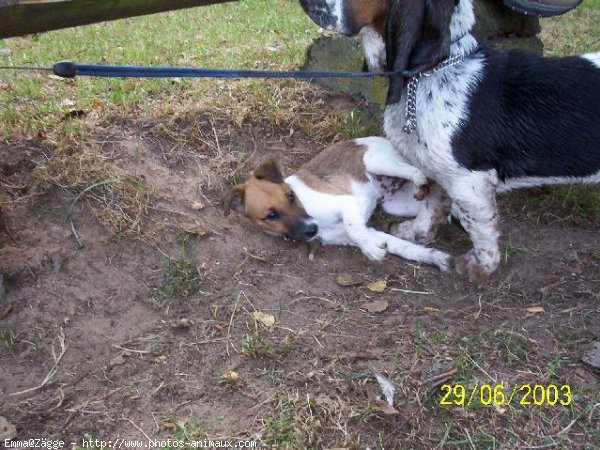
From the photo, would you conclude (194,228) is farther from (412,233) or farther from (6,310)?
(412,233)

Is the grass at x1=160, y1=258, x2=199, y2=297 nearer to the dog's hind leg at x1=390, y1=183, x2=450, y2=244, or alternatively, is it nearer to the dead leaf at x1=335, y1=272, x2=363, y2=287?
the dead leaf at x1=335, y1=272, x2=363, y2=287

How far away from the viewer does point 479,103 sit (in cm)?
345

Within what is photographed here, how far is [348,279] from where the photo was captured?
378 cm

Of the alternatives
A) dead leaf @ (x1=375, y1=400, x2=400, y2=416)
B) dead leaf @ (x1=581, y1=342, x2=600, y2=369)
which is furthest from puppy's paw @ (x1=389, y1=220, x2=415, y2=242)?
dead leaf @ (x1=375, y1=400, x2=400, y2=416)

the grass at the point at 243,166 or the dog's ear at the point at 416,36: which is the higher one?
the dog's ear at the point at 416,36

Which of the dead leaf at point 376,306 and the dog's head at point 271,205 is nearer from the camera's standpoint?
the dead leaf at point 376,306

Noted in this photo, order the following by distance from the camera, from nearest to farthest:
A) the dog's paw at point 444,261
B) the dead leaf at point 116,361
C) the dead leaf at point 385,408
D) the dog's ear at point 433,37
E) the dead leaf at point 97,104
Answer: the dead leaf at point 385,408
the dead leaf at point 116,361
the dog's ear at point 433,37
the dog's paw at point 444,261
the dead leaf at point 97,104

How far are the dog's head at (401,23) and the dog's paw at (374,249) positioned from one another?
40.1 inches

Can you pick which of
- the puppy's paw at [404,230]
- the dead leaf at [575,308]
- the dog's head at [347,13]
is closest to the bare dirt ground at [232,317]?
the dead leaf at [575,308]

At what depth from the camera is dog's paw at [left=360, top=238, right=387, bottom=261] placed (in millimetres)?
3974

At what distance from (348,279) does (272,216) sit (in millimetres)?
736

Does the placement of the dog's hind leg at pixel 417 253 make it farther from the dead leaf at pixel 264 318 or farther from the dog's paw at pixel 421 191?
the dead leaf at pixel 264 318

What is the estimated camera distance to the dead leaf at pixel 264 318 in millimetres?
3311

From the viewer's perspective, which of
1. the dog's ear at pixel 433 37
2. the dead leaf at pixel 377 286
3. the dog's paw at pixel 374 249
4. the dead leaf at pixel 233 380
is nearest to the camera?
the dead leaf at pixel 233 380
